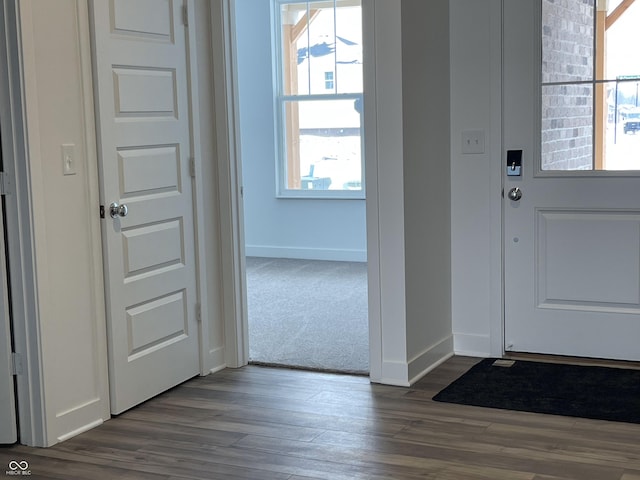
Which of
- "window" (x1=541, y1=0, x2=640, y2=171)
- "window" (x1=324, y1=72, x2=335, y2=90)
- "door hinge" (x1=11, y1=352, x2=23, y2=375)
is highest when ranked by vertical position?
"window" (x1=324, y1=72, x2=335, y2=90)

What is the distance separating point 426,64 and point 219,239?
1341mm

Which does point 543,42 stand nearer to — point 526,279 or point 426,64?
point 426,64

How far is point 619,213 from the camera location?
4.19 metres

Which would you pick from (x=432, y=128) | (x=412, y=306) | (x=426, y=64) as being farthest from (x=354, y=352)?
(x=426, y=64)

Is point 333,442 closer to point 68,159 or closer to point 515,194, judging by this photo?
point 68,159

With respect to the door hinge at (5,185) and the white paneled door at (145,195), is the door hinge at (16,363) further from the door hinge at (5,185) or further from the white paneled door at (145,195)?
the door hinge at (5,185)

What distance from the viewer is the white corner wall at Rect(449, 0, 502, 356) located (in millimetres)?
4359

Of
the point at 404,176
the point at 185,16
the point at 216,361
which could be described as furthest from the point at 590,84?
the point at 216,361

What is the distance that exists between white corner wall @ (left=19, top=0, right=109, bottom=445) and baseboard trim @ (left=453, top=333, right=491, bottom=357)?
1.89m

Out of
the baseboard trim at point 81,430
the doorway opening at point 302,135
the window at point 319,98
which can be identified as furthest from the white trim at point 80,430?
the window at point 319,98

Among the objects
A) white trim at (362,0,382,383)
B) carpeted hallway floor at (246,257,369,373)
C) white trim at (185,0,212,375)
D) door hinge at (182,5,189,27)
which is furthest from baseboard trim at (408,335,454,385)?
door hinge at (182,5,189,27)

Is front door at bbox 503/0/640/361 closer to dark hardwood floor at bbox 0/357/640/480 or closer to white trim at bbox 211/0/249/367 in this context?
dark hardwood floor at bbox 0/357/640/480

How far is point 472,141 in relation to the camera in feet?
14.6

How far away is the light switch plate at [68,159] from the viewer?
3.37 meters
